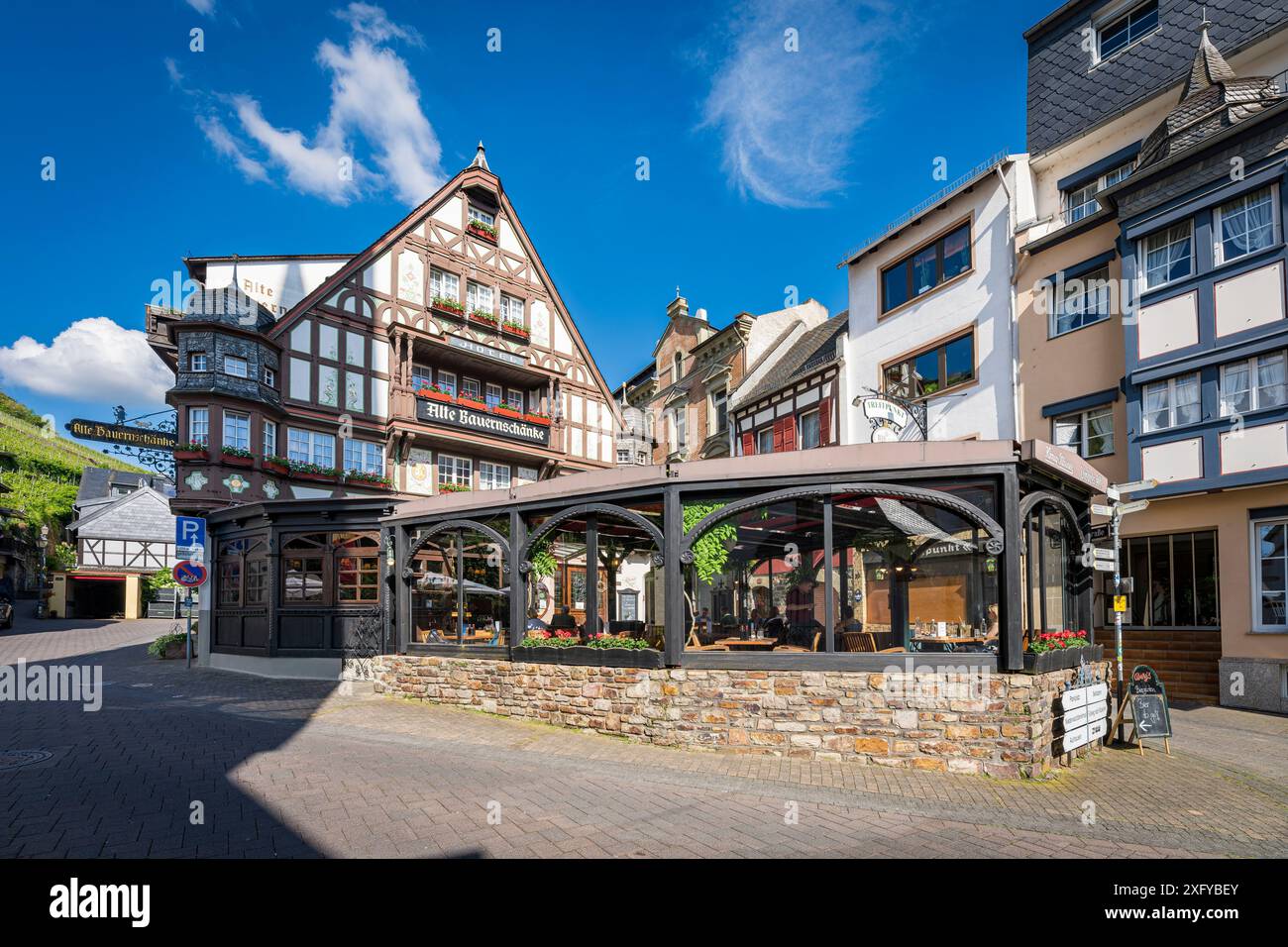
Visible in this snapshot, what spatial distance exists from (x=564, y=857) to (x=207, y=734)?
22.1 feet

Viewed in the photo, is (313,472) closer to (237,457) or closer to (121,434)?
(237,457)

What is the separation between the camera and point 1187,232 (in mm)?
13281

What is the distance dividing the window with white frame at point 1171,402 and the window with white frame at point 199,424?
72.0 ft

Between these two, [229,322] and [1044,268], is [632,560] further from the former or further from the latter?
[229,322]

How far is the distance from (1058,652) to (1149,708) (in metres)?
1.89

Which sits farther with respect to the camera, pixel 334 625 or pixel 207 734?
pixel 334 625

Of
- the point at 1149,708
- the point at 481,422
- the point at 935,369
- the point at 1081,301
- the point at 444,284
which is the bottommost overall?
the point at 1149,708

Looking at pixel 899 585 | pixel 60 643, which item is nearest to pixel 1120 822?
pixel 899 585

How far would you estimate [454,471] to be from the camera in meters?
23.8

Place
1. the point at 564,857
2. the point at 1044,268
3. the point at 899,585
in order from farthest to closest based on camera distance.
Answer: the point at 1044,268 → the point at 899,585 → the point at 564,857

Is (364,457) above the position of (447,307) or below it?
below

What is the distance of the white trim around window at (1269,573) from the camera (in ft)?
39.7

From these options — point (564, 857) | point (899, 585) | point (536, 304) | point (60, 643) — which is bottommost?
point (60, 643)

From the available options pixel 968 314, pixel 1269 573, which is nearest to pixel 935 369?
→ pixel 968 314
